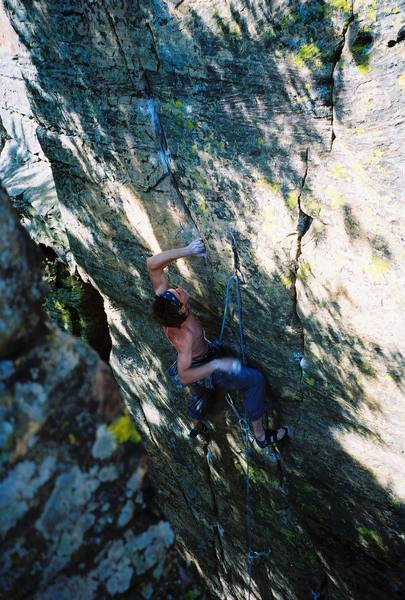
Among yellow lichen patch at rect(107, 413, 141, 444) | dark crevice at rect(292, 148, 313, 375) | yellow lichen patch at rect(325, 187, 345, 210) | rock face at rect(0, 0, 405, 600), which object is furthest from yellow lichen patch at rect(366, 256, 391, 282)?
yellow lichen patch at rect(107, 413, 141, 444)

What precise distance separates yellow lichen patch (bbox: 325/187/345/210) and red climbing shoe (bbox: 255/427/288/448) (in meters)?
2.47

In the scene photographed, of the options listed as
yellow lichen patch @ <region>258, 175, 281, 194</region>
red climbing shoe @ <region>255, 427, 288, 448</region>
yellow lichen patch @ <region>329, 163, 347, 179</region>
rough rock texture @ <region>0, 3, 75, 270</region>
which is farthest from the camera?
rough rock texture @ <region>0, 3, 75, 270</region>

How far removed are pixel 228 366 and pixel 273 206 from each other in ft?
5.67

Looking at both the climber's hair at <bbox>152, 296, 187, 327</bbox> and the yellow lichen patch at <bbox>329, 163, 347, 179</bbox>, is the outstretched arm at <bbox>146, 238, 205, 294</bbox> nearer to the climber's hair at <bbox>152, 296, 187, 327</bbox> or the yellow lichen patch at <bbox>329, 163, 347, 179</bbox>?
the climber's hair at <bbox>152, 296, 187, 327</bbox>

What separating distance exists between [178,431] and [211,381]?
1903mm

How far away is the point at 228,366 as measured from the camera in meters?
5.43

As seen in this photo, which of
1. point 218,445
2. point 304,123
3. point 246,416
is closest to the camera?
point 304,123

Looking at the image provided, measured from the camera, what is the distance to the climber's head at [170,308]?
195 inches

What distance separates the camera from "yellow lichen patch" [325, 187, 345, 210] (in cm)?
407

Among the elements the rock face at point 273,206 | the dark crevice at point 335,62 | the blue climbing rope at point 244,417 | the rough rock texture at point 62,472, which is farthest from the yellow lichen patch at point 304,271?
the rough rock texture at point 62,472

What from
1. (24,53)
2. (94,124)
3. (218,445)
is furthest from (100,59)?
(218,445)

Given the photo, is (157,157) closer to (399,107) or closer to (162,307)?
(162,307)

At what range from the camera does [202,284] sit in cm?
546

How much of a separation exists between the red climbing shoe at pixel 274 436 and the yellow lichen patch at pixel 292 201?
2361 mm
